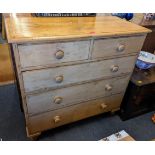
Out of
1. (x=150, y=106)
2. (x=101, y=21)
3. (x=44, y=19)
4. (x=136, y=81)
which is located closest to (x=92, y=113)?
Answer: (x=136, y=81)

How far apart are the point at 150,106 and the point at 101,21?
1.11m

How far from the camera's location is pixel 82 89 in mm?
1264

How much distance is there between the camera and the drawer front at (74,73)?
1.02m

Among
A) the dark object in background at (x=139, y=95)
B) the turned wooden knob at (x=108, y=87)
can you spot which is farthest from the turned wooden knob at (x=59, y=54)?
the dark object in background at (x=139, y=95)

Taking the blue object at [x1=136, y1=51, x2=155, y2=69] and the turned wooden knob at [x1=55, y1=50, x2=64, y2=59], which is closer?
the turned wooden knob at [x1=55, y1=50, x2=64, y2=59]

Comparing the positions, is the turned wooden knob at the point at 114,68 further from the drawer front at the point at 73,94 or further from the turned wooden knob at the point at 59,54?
the turned wooden knob at the point at 59,54

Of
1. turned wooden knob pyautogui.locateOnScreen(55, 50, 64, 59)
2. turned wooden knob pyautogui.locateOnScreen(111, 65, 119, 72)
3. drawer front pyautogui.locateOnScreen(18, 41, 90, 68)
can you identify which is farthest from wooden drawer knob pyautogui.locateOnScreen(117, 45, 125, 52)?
turned wooden knob pyautogui.locateOnScreen(55, 50, 64, 59)

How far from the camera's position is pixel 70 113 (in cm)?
137

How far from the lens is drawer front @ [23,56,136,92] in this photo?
3.34 ft

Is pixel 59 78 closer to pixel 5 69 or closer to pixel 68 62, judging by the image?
pixel 68 62

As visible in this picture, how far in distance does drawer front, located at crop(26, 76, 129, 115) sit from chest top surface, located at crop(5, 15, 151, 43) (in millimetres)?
414

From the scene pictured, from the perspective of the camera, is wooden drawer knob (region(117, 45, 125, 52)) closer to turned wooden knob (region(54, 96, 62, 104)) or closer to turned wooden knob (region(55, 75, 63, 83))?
turned wooden knob (region(55, 75, 63, 83))

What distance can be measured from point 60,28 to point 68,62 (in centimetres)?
22
